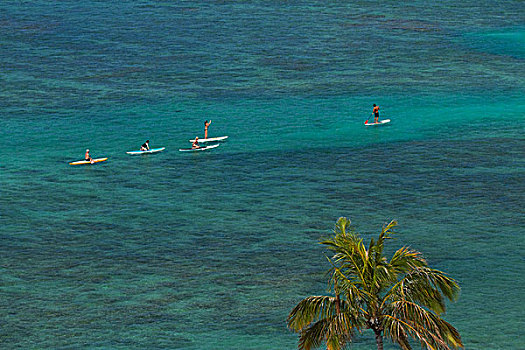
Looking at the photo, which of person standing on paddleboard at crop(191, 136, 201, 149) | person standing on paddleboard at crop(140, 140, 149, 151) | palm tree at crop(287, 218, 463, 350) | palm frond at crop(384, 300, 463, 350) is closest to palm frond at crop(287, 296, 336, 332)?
palm tree at crop(287, 218, 463, 350)

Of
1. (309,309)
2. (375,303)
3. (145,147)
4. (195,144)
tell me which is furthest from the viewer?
(195,144)

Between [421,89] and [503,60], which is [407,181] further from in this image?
[503,60]

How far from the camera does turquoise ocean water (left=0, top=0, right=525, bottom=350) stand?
7819 centimetres

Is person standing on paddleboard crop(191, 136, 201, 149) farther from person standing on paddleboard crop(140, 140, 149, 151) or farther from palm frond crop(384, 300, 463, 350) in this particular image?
palm frond crop(384, 300, 463, 350)

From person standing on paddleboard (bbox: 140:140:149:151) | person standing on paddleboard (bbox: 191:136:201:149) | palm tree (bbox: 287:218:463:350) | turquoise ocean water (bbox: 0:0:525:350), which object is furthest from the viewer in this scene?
person standing on paddleboard (bbox: 191:136:201:149)

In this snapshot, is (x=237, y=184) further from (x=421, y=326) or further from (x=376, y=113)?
(x=421, y=326)

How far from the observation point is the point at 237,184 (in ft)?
381

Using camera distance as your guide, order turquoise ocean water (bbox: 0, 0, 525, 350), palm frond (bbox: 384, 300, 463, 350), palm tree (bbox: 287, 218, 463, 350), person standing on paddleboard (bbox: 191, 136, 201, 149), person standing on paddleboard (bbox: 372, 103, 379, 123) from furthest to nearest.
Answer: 1. person standing on paddleboard (bbox: 372, 103, 379, 123)
2. person standing on paddleboard (bbox: 191, 136, 201, 149)
3. turquoise ocean water (bbox: 0, 0, 525, 350)
4. palm tree (bbox: 287, 218, 463, 350)
5. palm frond (bbox: 384, 300, 463, 350)

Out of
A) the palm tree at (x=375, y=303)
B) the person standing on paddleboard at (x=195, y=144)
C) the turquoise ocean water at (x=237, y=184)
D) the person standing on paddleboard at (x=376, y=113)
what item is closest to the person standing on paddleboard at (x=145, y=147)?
the turquoise ocean water at (x=237, y=184)

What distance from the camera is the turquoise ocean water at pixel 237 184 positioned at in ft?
257

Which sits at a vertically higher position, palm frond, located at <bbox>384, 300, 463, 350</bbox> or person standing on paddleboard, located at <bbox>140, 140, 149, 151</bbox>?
person standing on paddleboard, located at <bbox>140, 140, 149, 151</bbox>

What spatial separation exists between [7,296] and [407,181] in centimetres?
5644

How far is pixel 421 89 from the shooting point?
550ft

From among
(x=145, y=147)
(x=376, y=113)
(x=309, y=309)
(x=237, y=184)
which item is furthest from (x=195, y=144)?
(x=309, y=309)
